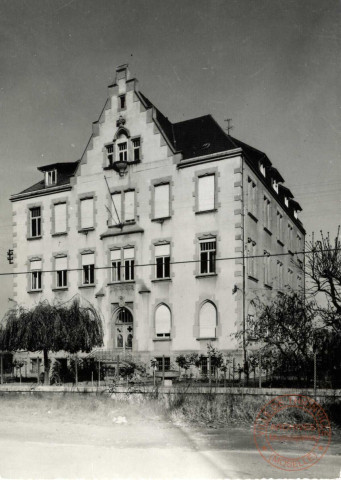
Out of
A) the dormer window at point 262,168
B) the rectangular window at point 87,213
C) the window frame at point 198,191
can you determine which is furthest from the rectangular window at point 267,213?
the rectangular window at point 87,213

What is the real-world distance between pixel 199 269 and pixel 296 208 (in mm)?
16358

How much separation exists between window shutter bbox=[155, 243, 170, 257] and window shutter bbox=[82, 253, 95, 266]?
4.23 metres

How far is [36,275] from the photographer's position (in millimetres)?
36375

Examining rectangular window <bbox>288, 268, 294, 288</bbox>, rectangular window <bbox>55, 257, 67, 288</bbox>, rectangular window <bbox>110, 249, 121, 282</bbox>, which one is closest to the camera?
rectangular window <bbox>110, 249, 121, 282</bbox>

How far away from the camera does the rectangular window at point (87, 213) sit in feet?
115

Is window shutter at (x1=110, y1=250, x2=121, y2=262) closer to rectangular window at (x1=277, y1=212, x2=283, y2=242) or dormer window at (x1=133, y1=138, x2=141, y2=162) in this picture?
dormer window at (x1=133, y1=138, x2=141, y2=162)

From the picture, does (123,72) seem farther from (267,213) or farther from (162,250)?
(267,213)

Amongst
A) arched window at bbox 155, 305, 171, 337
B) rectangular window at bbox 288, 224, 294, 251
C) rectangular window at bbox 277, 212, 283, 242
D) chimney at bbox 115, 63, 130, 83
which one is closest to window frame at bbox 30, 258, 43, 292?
arched window at bbox 155, 305, 171, 337

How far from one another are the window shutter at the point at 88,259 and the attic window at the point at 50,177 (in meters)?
5.36

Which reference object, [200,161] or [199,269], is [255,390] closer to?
[199,269]

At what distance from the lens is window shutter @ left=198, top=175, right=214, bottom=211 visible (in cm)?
3158

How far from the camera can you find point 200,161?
105ft

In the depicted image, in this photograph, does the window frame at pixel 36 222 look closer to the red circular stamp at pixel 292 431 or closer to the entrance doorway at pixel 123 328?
the entrance doorway at pixel 123 328

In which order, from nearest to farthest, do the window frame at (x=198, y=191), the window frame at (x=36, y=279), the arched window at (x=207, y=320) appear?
the arched window at (x=207, y=320) → the window frame at (x=198, y=191) → the window frame at (x=36, y=279)
